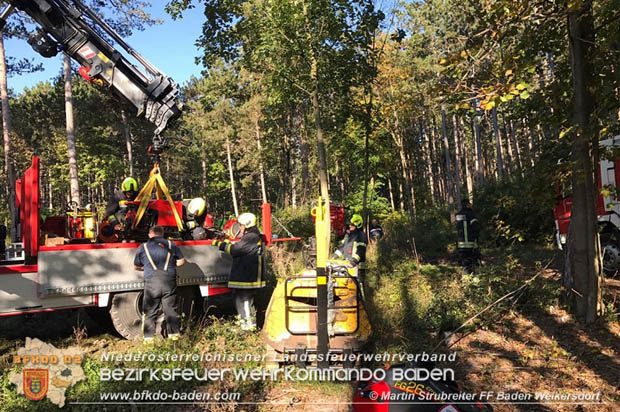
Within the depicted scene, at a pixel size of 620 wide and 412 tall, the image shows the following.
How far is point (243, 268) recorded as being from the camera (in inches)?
250

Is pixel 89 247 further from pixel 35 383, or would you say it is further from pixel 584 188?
pixel 584 188

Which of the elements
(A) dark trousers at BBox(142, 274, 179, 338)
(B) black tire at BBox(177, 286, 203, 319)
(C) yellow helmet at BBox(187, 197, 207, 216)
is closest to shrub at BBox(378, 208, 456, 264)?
(C) yellow helmet at BBox(187, 197, 207, 216)

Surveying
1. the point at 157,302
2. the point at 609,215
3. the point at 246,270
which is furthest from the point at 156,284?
the point at 609,215

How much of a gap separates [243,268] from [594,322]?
5.04 metres

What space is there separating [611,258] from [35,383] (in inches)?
375

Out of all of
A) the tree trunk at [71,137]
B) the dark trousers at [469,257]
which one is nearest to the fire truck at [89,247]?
the dark trousers at [469,257]

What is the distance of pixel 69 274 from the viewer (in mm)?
5418

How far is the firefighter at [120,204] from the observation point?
6.81 metres

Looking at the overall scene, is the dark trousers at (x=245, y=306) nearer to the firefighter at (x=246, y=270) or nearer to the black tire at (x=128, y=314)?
the firefighter at (x=246, y=270)

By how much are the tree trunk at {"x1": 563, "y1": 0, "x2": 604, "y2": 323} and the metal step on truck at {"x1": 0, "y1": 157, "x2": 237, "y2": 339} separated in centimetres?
565

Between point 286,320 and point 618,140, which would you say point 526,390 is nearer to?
point 286,320

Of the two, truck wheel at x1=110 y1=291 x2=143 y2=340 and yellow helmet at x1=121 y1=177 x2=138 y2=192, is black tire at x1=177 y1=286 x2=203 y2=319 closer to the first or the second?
truck wheel at x1=110 y1=291 x2=143 y2=340

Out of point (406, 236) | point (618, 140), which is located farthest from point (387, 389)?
point (406, 236)

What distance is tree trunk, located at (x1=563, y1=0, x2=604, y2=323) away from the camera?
582 cm
